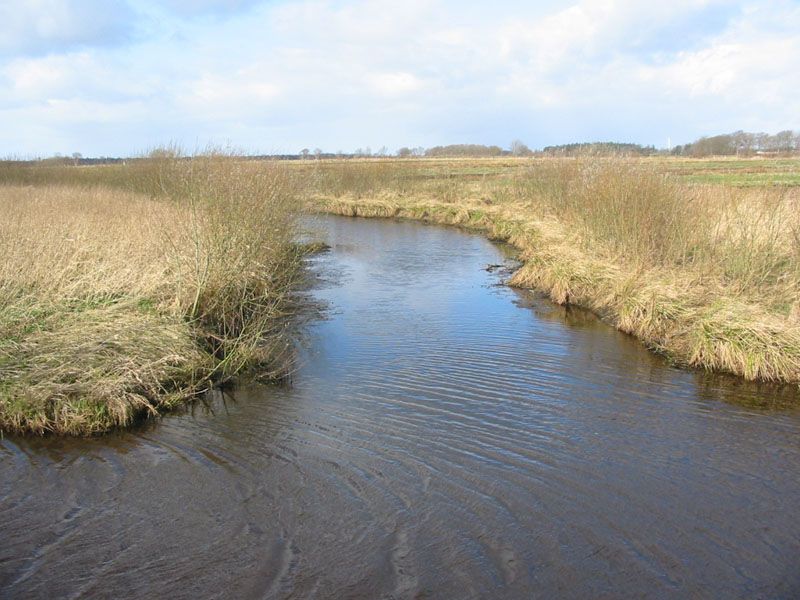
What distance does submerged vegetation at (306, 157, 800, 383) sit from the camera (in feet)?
31.6

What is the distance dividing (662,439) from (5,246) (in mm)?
9350

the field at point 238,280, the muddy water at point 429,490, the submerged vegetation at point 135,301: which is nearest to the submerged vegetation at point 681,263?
the field at point 238,280

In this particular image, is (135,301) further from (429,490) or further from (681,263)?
(681,263)

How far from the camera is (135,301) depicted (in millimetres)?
9211

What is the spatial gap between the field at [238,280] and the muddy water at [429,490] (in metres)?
0.57

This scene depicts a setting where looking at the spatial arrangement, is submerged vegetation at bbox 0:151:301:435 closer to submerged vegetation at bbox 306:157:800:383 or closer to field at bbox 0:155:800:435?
field at bbox 0:155:800:435

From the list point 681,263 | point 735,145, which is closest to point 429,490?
point 681,263

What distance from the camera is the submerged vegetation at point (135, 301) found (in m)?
7.35

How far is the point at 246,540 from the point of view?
17.2ft

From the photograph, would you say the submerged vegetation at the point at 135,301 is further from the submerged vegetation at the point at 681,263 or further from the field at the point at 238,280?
the submerged vegetation at the point at 681,263

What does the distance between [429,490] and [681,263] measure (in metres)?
9.04

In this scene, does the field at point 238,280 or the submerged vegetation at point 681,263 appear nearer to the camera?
the field at point 238,280

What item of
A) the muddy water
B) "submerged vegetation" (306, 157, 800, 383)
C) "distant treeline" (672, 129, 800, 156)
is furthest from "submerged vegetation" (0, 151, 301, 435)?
"distant treeline" (672, 129, 800, 156)

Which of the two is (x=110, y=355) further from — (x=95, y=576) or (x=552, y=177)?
(x=552, y=177)
